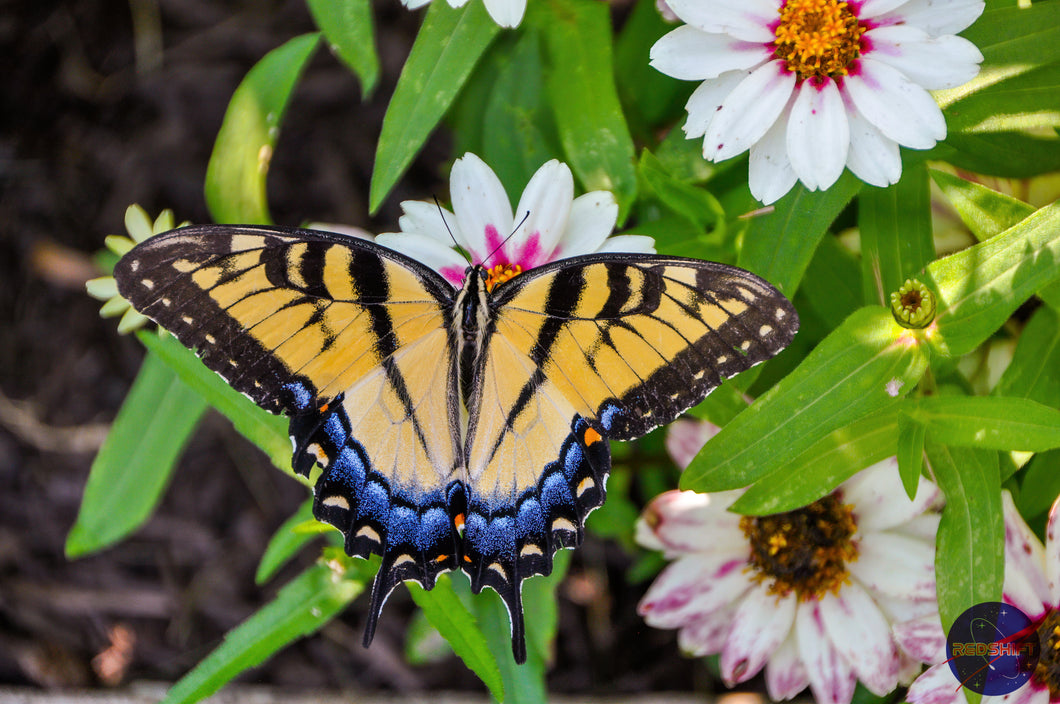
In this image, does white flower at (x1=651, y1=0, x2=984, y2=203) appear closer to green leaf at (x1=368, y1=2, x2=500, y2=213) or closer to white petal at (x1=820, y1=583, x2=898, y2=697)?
green leaf at (x1=368, y1=2, x2=500, y2=213)

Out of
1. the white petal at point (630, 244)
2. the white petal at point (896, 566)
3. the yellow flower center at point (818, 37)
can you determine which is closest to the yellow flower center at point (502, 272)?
the white petal at point (630, 244)

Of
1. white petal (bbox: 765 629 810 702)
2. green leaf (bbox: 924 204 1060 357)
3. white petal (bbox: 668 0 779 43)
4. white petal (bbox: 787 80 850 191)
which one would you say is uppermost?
white petal (bbox: 668 0 779 43)

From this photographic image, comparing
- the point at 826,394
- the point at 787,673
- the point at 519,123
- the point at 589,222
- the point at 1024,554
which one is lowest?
the point at 787,673

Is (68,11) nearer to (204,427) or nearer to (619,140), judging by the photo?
(204,427)

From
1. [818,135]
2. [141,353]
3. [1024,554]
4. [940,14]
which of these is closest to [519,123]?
[818,135]

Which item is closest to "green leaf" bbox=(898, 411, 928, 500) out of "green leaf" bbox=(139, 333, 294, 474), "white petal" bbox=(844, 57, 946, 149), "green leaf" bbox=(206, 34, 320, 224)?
"white petal" bbox=(844, 57, 946, 149)

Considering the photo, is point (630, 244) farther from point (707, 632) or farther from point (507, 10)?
point (707, 632)

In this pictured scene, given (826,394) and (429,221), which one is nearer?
(826,394)
